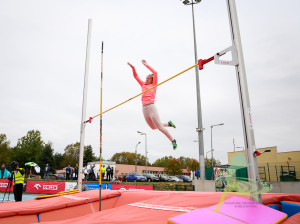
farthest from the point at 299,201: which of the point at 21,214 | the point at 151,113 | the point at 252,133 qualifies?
the point at 21,214

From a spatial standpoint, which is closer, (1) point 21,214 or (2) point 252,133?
(2) point 252,133

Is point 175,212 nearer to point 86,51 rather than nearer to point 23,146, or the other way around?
point 86,51

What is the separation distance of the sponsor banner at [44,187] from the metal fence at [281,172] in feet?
34.0

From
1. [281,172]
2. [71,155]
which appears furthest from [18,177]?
[71,155]

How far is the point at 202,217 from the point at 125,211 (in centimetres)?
109

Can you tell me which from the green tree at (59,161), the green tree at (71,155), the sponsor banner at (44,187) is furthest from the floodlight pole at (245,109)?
the green tree at (59,161)

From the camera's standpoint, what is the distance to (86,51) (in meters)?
6.10

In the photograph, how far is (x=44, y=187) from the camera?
40.5 feet

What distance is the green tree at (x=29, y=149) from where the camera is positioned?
4088cm

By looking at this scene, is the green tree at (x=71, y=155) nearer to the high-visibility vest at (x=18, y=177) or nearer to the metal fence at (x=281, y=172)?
the metal fence at (x=281, y=172)

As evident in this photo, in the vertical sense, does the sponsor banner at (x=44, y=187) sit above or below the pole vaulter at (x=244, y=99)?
below

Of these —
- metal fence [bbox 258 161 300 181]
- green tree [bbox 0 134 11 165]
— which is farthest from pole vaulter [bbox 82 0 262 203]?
green tree [bbox 0 134 11 165]

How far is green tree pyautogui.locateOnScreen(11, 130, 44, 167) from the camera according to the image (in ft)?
134

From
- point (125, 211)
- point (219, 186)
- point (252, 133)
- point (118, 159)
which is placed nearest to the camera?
point (252, 133)
